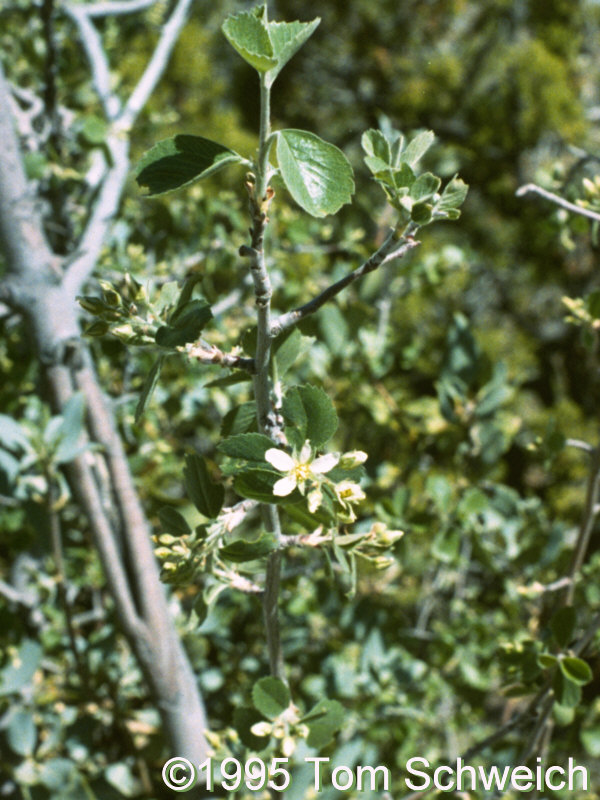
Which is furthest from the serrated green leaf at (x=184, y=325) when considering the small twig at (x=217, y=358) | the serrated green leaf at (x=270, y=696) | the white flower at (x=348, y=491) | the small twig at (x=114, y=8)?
the small twig at (x=114, y=8)

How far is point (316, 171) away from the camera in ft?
1.26

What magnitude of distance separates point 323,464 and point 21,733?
618 mm

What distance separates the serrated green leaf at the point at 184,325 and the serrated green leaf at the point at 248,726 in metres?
0.30

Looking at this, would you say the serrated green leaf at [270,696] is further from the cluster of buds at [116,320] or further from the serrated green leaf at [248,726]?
the cluster of buds at [116,320]

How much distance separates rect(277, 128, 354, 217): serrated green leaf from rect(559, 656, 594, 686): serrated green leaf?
39 cm

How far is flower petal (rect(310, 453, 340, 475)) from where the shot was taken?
1.35 feet

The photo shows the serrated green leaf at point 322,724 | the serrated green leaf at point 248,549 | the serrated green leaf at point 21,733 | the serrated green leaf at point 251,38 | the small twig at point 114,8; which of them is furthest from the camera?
the small twig at point 114,8

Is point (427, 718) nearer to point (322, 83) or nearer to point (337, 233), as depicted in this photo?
point (337, 233)

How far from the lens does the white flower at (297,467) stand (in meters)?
0.40

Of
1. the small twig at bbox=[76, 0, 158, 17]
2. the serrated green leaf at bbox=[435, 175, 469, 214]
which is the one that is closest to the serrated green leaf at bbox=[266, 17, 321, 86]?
the serrated green leaf at bbox=[435, 175, 469, 214]

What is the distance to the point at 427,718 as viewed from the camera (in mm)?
1025

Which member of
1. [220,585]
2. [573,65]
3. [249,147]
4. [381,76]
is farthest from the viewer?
[381,76]

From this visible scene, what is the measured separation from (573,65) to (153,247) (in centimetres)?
361

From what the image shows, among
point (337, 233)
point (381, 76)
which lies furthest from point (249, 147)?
point (337, 233)
